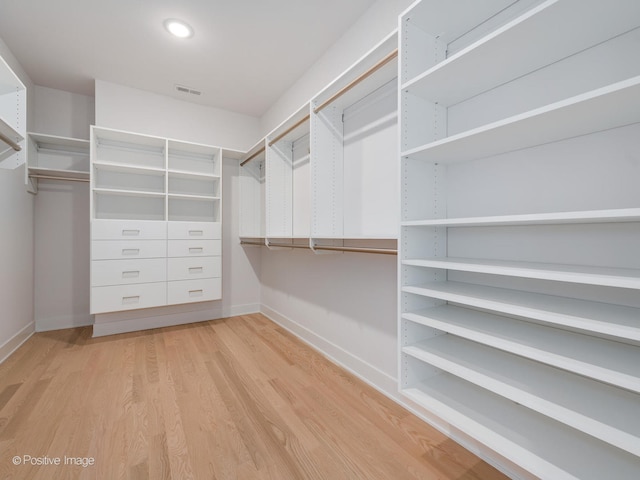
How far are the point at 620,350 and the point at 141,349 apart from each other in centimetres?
309

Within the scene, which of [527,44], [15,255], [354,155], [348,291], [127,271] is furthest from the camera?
[127,271]

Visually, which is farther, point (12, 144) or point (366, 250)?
point (12, 144)

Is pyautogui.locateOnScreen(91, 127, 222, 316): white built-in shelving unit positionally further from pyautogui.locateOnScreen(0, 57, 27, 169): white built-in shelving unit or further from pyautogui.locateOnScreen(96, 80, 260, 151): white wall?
pyautogui.locateOnScreen(0, 57, 27, 169): white built-in shelving unit

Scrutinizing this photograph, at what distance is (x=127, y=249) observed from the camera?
2736 mm

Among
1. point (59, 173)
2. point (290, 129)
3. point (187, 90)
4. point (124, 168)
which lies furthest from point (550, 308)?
point (59, 173)

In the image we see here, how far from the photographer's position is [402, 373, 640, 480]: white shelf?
A: 2.70ft

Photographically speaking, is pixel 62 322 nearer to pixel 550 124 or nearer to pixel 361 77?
pixel 361 77

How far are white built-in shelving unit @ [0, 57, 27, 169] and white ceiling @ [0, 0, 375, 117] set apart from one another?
579mm

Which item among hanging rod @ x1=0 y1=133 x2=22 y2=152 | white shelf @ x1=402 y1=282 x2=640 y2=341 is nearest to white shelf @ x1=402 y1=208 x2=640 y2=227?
white shelf @ x1=402 y1=282 x2=640 y2=341

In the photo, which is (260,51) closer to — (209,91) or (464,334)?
(209,91)

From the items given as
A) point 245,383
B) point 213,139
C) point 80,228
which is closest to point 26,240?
point 80,228

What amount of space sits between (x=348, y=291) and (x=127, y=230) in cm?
216

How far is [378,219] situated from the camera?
1.92m

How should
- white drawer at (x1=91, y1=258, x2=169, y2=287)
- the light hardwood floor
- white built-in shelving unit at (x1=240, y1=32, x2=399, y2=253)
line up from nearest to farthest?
1. the light hardwood floor
2. white built-in shelving unit at (x1=240, y1=32, x2=399, y2=253)
3. white drawer at (x1=91, y1=258, x2=169, y2=287)
